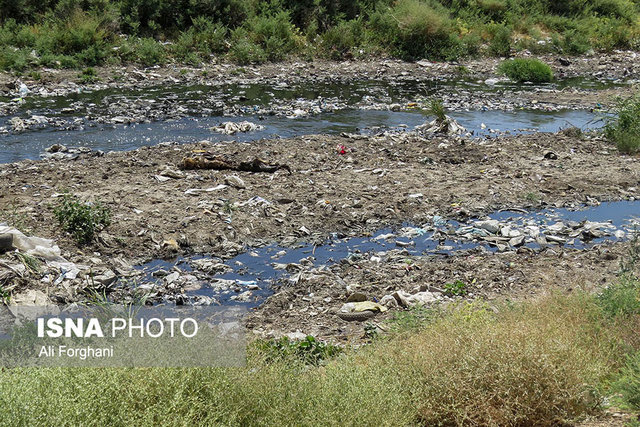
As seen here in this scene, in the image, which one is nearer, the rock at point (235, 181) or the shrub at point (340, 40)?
the rock at point (235, 181)

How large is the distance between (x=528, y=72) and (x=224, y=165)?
13.5 meters

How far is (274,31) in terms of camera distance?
21.0 metres

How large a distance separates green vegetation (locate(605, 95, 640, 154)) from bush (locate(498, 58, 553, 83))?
26.3 ft

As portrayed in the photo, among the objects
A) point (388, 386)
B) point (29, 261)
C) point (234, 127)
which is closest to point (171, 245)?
point (29, 261)

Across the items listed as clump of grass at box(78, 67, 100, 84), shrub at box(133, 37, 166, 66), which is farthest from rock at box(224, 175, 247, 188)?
shrub at box(133, 37, 166, 66)

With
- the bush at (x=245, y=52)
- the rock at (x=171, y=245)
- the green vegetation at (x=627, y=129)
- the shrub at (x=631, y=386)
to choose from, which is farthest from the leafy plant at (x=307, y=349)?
the bush at (x=245, y=52)

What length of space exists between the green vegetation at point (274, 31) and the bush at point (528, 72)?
369cm

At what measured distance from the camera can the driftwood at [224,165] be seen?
339 inches

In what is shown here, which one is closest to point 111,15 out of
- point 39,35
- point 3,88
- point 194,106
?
point 39,35

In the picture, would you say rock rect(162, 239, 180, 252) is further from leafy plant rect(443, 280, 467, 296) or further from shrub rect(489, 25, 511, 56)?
shrub rect(489, 25, 511, 56)

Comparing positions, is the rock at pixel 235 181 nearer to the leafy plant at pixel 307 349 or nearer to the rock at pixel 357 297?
the rock at pixel 357 297

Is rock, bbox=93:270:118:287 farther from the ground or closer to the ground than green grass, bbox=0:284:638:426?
closer to the ground

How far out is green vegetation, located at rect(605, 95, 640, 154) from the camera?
34.1 ft

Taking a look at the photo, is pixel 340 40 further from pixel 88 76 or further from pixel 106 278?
pixel 106 278
